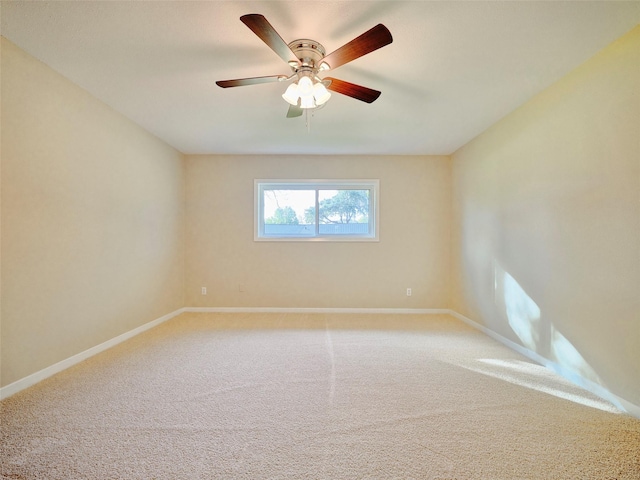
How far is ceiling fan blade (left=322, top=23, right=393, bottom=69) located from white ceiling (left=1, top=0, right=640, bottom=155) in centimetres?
23

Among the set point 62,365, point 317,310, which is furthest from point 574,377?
point 62,365

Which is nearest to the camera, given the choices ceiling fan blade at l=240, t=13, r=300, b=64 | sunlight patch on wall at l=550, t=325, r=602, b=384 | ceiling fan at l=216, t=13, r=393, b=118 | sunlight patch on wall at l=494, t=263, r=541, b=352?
ceiling fan blade at l=240, t=13, r=300, b=64

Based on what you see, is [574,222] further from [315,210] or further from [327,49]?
[315,210]

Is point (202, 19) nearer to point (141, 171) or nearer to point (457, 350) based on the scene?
point (141, 171)

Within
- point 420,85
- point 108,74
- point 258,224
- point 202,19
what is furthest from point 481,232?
point 108,74

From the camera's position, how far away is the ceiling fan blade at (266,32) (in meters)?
1.35

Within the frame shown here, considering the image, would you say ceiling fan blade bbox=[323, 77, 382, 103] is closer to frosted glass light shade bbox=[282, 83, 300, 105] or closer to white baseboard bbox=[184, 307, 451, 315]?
frosted glass light shade bbox=[282, 83, 300, 105]

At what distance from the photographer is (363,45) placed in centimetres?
154

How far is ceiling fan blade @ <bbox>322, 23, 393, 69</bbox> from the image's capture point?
142 cm

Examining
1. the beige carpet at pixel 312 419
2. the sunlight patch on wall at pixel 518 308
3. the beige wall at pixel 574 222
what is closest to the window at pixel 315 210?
the beige wall at pixel 574 222

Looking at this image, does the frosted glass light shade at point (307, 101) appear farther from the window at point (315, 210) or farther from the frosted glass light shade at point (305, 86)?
the window at point (315, 210)

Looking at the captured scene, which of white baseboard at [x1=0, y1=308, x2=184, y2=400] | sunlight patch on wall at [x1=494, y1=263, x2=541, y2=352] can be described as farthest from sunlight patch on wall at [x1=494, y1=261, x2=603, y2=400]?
white baseboard at [x1=0, y1=308, x2=184, y2=400]

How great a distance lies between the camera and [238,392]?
2043 mm

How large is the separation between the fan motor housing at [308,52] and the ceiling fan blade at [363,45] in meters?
0.17
